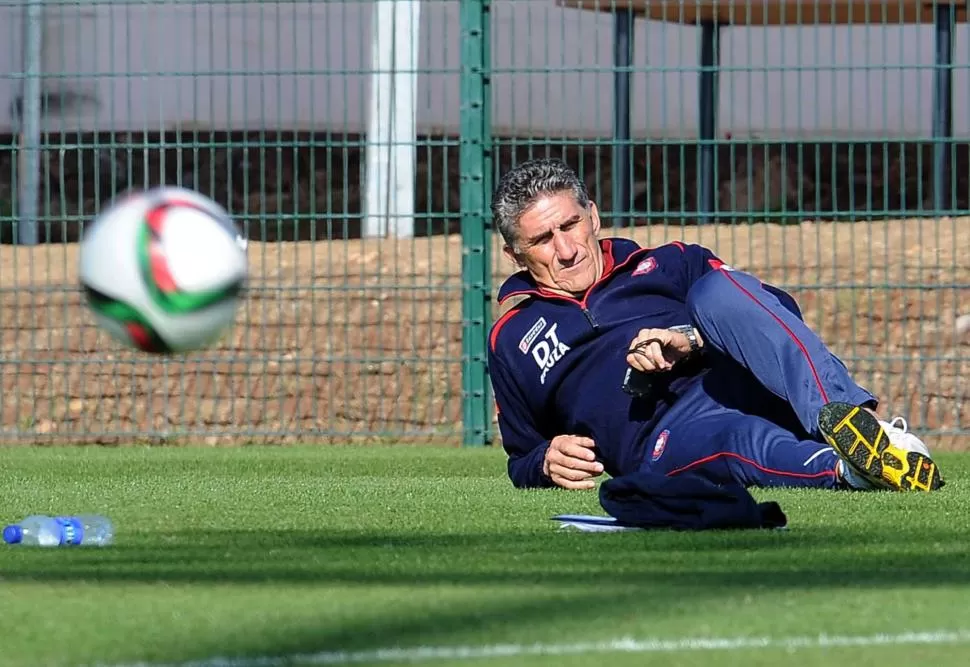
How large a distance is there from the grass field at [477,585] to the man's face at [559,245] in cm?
69

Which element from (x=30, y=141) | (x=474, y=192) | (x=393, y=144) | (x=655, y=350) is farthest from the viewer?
(x=30, y=141)

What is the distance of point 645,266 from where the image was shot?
632cm

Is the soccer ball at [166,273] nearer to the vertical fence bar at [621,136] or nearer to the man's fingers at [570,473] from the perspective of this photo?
the man's fingers at [570,473]

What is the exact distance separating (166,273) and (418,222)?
5.32m

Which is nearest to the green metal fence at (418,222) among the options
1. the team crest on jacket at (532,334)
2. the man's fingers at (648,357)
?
the team crest on jacket at (532,334)

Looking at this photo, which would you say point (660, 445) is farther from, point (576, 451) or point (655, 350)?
point (655, 350)

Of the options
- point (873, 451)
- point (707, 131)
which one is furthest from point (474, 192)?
point (873, 451)

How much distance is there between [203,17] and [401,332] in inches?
126

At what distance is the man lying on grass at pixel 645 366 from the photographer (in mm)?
5727

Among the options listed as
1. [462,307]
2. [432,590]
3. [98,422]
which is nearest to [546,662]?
[432,590]

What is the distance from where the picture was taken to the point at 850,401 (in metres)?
5.66

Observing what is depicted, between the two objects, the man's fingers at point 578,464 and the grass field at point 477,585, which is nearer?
the grass field at point 477,585

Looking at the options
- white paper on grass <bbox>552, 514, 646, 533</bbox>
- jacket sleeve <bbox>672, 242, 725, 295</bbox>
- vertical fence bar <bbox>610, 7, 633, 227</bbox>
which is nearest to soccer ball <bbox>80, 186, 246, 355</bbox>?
white paper on grass <bbox>552, 514, 646, 533</bbox>

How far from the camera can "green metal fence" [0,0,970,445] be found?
9.43 metres
